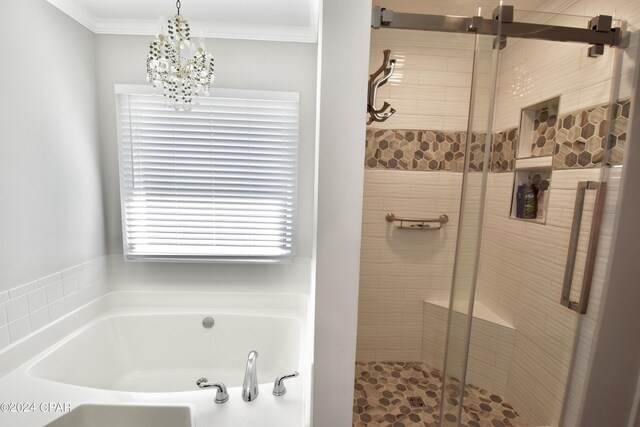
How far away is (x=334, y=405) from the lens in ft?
3.11

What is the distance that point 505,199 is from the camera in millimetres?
1222

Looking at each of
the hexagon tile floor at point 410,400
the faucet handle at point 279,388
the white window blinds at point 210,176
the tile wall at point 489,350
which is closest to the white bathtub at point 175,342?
the faucet handle at point 279,388

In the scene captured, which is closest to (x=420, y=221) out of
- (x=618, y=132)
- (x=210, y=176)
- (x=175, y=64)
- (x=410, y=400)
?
(x=618, y=132)

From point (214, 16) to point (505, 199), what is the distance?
1929 mm

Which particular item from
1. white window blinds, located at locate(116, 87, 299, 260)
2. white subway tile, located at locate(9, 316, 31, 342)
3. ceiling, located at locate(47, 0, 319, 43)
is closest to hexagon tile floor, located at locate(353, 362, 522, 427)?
white window blinds, located at locate(116, 87, 299, 260)

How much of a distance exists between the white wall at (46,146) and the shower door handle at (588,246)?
2.45 meters

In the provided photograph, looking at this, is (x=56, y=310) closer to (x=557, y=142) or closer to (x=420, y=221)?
(x=420, y=221)

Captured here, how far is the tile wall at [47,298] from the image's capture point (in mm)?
1261

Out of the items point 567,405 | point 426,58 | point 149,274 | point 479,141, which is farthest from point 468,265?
point 149,274

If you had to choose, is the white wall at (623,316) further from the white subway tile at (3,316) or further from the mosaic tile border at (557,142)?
the white subway tile at (3,316)

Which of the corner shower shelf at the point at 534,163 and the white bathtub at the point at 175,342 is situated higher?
the corner shower shelf at the point at 534,163

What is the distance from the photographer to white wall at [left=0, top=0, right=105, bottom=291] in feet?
4.09

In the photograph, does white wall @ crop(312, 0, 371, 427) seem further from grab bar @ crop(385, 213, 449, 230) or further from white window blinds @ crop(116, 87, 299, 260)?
white window blinds @ crop(116, 87, 299, 260)

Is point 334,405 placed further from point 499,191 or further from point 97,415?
point 499,191
